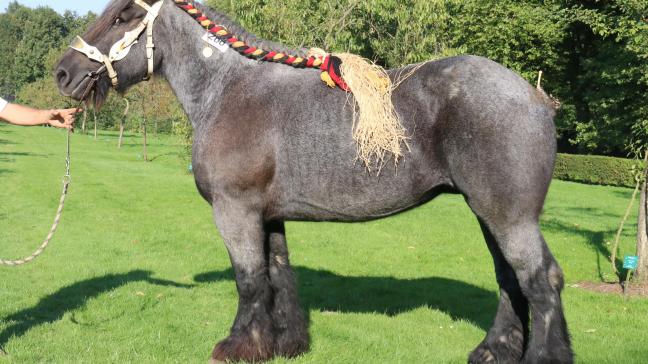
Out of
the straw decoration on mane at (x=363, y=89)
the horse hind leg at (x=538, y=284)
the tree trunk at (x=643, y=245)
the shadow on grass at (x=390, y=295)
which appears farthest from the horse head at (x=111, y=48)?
the tree trunk at (x=643, y=245)

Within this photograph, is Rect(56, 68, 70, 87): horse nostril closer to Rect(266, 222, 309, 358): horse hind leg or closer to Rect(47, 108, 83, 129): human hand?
Rect(47, 108, 83, 129): human hand

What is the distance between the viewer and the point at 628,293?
806 centimetres

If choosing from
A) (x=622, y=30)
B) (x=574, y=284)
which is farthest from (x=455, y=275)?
(x=622, y=30)

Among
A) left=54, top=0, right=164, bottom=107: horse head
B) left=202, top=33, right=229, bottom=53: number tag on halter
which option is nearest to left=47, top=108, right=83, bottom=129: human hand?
left=54, top=0, right=164, bottom=107: horse head

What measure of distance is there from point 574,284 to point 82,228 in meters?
9.96

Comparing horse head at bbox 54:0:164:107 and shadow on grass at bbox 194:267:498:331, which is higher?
horse head at bbox 54:0:164:107

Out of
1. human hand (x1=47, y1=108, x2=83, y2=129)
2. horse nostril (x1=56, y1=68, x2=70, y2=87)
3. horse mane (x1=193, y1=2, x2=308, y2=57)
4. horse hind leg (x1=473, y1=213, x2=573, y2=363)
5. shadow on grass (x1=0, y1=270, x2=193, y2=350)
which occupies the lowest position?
shadow on grass (x1=0, y1=270, x2=193, y2=350)

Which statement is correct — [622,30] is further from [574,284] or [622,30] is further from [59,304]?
[59,304]

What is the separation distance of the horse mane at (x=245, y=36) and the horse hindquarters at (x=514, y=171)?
147cm

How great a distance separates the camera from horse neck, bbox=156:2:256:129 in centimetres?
472

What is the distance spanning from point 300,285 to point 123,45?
4342 mm

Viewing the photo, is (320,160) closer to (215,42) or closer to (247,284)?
(247,284)

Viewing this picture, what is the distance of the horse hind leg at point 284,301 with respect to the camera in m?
5.00

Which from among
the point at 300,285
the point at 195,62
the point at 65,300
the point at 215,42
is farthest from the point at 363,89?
the point at 65,300
